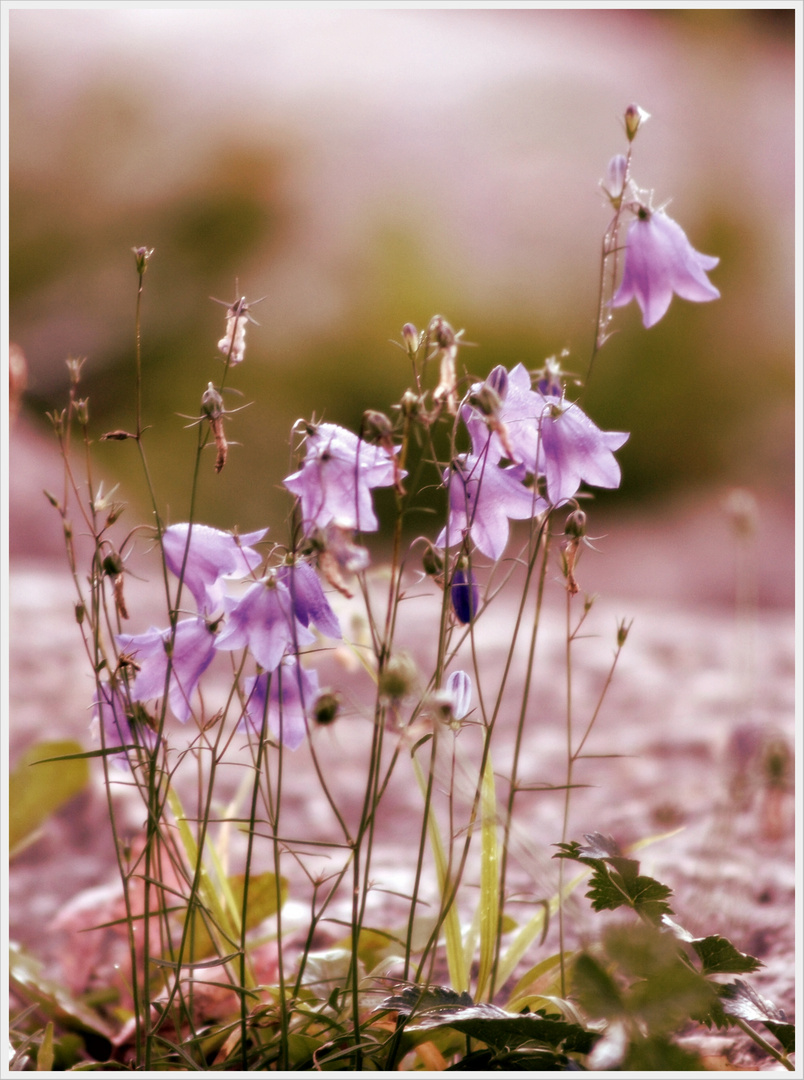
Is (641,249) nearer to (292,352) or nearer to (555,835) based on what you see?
(555,835)

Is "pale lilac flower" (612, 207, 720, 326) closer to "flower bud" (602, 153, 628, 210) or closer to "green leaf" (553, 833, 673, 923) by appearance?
"flower bud" (602, 153, 628, 210)

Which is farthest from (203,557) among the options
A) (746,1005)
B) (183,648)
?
(746,1005)

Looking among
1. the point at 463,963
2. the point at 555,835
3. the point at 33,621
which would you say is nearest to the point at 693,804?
the point at 555,835

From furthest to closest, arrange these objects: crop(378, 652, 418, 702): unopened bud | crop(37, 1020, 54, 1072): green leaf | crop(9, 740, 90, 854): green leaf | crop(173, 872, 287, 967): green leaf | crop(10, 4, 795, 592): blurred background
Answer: crop(10, 4, 795, 592): blurred background < crop(9, 740, 90, 854): green leaf < crop(173, 872, 287, 967): green leaf < crop(37, 1020, 54, 1072): green leaf < crop(378, 652, 418, 702): unopened bud

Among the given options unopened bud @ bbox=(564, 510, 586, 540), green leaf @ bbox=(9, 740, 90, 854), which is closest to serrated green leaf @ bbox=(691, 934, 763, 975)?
unopened bud @ bbox=(564, 510, 586, 540)

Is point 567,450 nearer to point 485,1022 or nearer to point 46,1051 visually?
point 485,1022

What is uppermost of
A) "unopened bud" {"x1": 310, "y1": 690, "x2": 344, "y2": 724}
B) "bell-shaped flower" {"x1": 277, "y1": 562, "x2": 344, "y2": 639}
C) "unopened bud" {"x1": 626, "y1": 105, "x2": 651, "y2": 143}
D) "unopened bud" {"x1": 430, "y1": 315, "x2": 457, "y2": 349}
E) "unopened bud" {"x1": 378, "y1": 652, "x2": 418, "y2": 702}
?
"unopened bud" {"x1": 626, "y1": 105, "x2": 651, "y2": 143}

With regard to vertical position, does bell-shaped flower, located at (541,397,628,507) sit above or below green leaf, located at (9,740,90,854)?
above

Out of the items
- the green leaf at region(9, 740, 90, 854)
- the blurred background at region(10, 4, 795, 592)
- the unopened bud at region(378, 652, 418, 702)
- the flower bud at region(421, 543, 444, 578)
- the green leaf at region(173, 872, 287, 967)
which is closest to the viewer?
the unopened bud at region(378, 652, 418, 702)

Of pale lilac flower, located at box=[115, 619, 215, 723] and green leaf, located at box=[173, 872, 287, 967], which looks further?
green leaf, located at box=[173, 872, 287, 967]
